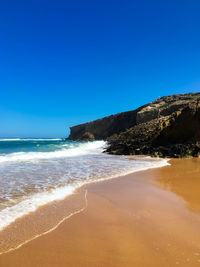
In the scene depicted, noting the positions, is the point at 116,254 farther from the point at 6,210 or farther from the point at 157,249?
the point at 6,210

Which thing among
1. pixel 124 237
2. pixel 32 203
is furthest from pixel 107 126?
pixel 124 237

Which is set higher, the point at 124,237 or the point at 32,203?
the point at 32,203

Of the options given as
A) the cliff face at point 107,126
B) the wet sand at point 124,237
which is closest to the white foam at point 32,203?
the wet sand at point 124,237

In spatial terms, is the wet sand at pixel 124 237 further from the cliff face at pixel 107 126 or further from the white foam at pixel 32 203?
the cliff face at pixel 107 126

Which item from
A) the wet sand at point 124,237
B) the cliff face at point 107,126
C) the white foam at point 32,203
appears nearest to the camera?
the wet sand at point 124,237

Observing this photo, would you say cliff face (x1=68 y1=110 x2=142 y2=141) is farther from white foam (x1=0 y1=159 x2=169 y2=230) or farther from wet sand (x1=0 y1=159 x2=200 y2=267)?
wet sand (x1=0 y1=159 x2=200 y2=267)

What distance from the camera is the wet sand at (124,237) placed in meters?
2.22

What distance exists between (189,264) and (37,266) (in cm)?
185

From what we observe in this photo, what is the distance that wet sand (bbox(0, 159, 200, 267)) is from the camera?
7.28 ft

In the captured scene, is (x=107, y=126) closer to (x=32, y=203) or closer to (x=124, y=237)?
(x=32, y=203)

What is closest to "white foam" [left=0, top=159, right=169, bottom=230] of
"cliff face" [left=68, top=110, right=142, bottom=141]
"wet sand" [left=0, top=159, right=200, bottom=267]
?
"wet sand" [left=0, top=159, right=200, bottom=267]

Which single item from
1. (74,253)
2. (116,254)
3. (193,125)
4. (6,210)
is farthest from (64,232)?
(193,125)

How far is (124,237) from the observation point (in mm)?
2744

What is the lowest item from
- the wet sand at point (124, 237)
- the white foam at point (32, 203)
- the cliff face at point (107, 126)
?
the wet sand at point (124, 237)
